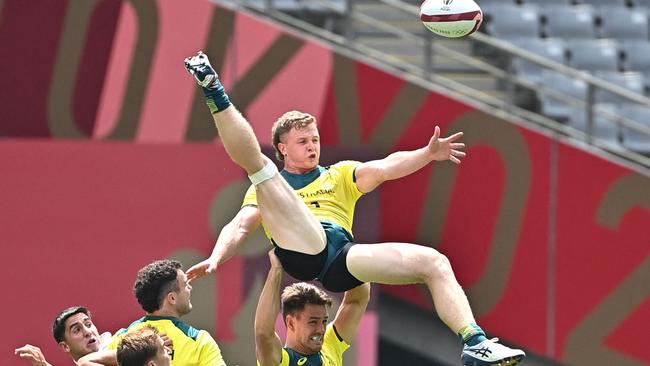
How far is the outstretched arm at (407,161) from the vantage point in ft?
27.5

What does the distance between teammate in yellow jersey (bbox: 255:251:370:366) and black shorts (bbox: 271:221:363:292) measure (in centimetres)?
11

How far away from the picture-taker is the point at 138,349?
268 inches

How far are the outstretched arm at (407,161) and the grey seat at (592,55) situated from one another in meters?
8.28

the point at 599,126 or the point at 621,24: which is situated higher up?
the point at 621,24

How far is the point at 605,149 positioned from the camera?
13945 millimetres

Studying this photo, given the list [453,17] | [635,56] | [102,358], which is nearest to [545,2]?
[635,56]

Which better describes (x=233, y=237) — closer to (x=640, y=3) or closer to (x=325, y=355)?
(x=325, y=355)

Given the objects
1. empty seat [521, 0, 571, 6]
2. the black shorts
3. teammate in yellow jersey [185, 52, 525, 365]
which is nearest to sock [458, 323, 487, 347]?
teammate in yellow jersey [185, 52, 525, 365]

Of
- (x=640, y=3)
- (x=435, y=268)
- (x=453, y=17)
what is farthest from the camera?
(x=640, y=3)

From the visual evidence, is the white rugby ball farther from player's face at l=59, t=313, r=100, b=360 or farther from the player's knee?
player's face at l=59, t=313, r=100, b=360

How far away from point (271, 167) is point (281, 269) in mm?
715

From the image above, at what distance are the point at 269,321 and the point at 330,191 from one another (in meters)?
0.87

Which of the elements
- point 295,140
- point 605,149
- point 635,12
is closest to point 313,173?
point 295,140

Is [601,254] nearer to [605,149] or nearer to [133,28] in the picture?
[605,149]
